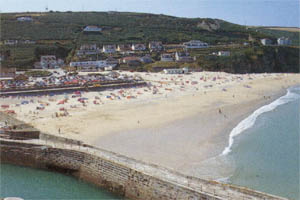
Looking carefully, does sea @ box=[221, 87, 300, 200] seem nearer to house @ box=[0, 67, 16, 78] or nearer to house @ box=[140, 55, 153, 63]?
house @ box=[140, 55, 153, 63]

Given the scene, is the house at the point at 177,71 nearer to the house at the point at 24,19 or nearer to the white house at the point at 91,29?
the white house at the point at 91,29

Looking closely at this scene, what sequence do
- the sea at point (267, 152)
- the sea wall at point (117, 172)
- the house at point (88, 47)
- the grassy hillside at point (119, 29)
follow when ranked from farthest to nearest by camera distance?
the grassy hillside at point (119, 29) < the house at point (88, 47) < the sea at point (267, 152) < the sea wall at point (117, 172)

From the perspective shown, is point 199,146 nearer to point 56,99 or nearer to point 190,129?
point 190,129

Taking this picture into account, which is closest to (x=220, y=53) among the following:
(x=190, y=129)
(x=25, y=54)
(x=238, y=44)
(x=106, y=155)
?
(x=238, y=44)

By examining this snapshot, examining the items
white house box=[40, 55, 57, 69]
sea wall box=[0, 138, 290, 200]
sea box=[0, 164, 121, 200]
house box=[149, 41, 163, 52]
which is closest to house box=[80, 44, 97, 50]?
white house box=[40, 55, 57, 69]

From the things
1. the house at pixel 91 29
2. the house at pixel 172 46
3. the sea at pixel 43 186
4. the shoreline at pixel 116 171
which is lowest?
the sea at pixel 43 186

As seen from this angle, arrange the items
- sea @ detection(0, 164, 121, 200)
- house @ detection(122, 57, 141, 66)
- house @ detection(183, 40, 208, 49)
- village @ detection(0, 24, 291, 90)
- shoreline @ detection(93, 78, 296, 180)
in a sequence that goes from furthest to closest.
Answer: house @ detection(183, 40, 208, 49), house @ detection(122, 57, 141, 66), village @ detection(0, 24, 291, 90), shoreline @ detection(93, 78, 296, 180), sea @ detection(0, 164, 121, 200)

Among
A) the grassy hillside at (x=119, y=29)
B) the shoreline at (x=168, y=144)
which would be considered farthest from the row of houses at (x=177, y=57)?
the shoreline at (x=168, y=144)
